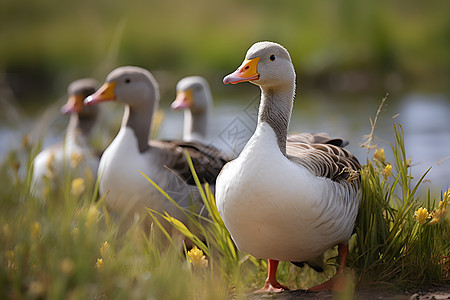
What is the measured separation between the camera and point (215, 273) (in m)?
3.94

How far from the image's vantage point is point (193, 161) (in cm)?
516

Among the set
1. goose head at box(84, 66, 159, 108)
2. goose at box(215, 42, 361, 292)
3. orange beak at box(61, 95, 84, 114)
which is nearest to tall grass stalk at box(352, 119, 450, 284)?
goose at box(215, 42, 361, 292)

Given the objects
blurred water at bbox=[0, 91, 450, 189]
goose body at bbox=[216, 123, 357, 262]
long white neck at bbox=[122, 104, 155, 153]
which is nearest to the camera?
goose body at bbox=[216, 123, 357, 262]

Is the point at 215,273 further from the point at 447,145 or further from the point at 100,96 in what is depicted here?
the point at 447,145

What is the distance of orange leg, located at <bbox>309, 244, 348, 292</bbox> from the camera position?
355 cm

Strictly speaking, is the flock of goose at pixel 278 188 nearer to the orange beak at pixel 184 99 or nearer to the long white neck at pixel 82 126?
the orange beak at pixel 184 99

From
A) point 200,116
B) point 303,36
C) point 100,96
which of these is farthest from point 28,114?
point 303,36

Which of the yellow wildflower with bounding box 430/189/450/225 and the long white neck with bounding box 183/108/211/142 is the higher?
the long white neck with bounding box 183/108/211/142

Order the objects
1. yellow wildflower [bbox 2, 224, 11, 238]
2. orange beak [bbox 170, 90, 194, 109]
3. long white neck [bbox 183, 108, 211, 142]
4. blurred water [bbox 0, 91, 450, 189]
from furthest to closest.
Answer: blurred water [bbox 0, 91, 450, 189] → long white neck [bbox 183, 108, 211, 142] → orange beak [bbox 170, 90, 194, 109] → yellow wildflower [bbox 2, 224, 11, 238]

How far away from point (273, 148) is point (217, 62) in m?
20.7

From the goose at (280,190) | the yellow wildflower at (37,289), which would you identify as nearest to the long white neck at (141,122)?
the goose at (280,190)

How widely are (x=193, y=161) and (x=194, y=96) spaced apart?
2301 millimetres

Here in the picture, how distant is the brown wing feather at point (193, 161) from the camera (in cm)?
511

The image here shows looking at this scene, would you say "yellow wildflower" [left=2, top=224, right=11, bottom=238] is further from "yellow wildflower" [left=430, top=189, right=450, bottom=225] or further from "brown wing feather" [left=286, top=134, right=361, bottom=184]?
"yellow wildflower" [left=430, top=189, right=450, bottom=225]
